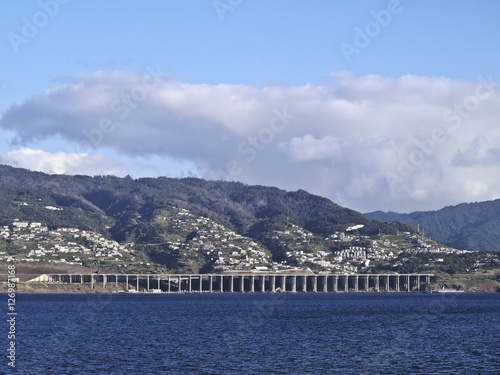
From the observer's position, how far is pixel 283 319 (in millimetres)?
132750

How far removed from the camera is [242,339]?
95750 millimetres

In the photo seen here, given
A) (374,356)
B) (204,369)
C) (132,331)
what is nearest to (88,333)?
(132,331)

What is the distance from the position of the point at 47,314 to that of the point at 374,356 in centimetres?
8827

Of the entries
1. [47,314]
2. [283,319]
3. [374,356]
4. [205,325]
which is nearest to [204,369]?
[374,356]

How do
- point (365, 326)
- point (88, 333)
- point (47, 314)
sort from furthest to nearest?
point (47, 314), point (365, 326), point (88, 333)

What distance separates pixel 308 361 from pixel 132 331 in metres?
40.0

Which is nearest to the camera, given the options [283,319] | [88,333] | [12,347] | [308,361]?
[308,361]

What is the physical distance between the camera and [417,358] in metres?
76.9

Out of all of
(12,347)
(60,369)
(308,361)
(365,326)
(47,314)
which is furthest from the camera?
(47,314)

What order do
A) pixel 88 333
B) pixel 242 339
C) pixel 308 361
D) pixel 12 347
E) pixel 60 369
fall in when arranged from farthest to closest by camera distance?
pixel 88 333
pixel 242 339
pixel 12 347
pixel 308 361
pixel 60 369

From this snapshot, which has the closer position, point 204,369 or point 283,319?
point 204,369

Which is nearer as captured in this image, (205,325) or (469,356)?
(469,356)

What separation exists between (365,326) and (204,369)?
170 ft

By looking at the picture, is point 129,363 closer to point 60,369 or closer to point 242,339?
point 60,369
